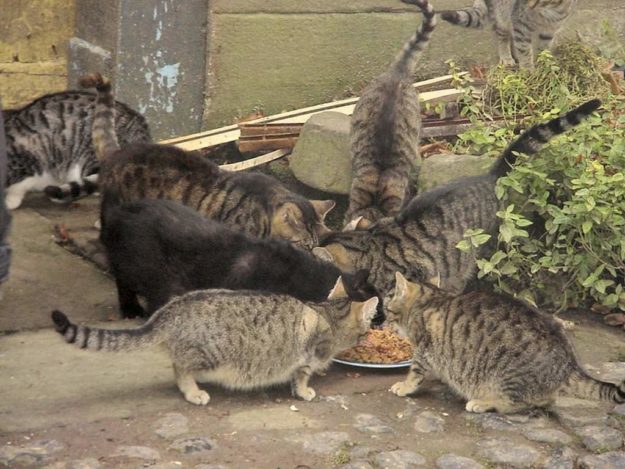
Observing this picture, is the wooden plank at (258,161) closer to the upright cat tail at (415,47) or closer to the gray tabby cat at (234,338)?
the upright cat tail at (415,47)

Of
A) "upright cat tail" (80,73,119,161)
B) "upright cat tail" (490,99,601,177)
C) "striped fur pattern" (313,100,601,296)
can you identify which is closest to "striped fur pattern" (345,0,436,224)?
"striped fur pattern" (313,100,601,296)

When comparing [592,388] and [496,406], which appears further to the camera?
[496,406]

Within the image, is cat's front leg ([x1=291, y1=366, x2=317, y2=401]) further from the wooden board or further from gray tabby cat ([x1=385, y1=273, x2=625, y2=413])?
the wooden board

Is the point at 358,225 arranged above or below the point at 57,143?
below

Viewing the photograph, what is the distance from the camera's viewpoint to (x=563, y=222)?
7.07 metres

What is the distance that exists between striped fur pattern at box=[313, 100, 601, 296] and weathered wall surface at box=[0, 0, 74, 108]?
3.93m

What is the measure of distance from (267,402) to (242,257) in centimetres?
96

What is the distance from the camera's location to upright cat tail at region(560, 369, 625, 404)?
555cm

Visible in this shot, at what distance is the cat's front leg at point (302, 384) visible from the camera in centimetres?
588

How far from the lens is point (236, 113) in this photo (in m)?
9.70

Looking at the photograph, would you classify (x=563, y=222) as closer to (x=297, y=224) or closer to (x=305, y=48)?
(x=297, y=224)

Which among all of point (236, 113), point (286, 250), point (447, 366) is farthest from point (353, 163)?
point (447, 366)

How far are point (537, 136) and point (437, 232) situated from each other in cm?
91

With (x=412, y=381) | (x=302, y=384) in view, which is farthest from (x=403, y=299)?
(x=302, y=384)
